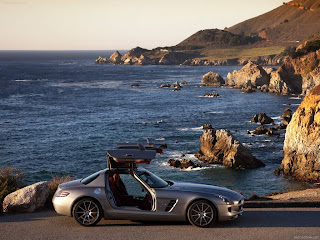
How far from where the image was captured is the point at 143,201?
11.8 metres

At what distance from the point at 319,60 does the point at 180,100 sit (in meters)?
38.4

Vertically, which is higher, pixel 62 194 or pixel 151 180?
pixel 151 180

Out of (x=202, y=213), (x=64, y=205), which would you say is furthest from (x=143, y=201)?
(x=64, y=205)

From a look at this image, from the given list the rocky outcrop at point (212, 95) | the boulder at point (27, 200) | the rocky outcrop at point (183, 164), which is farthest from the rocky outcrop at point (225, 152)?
the rocky outcrop at point (212, 95)

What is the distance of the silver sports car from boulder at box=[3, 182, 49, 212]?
175cm

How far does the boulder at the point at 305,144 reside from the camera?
3984cm

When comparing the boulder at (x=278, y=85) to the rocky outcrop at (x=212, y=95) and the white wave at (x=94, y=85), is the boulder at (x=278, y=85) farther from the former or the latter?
the white wave at (x=94, y=85)

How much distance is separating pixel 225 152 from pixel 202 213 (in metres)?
36.1

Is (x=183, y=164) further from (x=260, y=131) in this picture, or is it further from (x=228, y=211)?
(x=228, y=211)

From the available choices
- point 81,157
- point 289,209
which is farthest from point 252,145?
point 289,209

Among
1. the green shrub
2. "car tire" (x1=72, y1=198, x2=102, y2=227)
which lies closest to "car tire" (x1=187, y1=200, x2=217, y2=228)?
"car tire" (x1=72, y1=198, x2=102, y2=227)

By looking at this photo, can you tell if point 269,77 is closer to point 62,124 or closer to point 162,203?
point 62,124

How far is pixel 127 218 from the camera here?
11578mm

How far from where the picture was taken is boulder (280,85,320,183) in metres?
39.8
